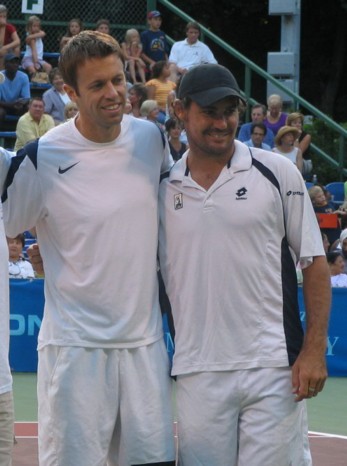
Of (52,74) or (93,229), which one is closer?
(93,229)

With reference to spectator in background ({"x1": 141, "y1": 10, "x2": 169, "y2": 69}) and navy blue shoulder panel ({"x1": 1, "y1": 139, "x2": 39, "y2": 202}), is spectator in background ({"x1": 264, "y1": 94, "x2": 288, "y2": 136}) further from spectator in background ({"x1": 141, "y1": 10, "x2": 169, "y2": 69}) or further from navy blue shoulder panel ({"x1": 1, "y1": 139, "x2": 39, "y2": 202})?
navy blue shoulder panel ({"x1": 1, "y1": 139, "x2": 39, "y2": 202})

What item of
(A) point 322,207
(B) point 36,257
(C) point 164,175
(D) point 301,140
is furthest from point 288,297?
(D) point 301,140

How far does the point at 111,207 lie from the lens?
4.62 metres

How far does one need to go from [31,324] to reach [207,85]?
7.84 metres

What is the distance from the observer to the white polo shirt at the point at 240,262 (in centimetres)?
460

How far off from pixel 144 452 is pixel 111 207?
0.97m

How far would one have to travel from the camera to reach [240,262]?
4598mm

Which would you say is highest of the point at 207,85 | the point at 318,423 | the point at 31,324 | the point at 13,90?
the point at 207,85

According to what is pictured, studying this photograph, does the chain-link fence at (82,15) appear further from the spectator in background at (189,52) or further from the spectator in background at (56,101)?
the spectator in background at (56,101)

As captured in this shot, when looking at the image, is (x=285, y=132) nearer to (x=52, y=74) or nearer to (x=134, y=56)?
(x=52, y=74)

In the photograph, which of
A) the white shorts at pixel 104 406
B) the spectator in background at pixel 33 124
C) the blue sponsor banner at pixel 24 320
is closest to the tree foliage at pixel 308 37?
the spectator in background at pixel 33 124

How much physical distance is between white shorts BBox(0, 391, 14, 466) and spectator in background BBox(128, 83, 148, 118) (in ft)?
36.5

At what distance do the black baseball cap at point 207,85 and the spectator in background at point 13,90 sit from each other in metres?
12.7

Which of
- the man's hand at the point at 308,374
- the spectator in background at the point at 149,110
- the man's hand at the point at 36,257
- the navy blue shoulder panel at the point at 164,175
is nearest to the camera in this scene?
the man's hand at the point at 308,374
